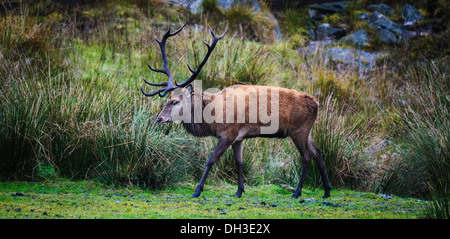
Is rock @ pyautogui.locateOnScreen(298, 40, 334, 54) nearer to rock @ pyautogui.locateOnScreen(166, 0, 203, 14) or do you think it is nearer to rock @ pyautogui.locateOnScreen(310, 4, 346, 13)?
rock @ pyautogui.locateOnScreen(310, 4, 346, 13)

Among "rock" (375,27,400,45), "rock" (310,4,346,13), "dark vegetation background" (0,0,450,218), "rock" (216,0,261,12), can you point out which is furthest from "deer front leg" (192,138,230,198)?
"rock" (310,4,346,13)

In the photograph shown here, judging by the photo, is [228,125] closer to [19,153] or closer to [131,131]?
[131,131]

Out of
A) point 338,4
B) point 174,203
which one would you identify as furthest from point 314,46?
point 174,203

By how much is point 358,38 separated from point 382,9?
3.02 metres

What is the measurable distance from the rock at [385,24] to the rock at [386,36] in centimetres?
27

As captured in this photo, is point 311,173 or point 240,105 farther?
point 311,173

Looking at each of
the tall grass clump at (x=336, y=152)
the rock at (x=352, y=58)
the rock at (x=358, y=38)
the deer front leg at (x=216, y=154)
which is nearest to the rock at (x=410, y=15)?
the rock at (x=358, y=38)

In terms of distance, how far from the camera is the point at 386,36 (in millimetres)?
16438

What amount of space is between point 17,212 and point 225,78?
595 cm

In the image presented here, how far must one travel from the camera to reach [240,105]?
6977 millimetres

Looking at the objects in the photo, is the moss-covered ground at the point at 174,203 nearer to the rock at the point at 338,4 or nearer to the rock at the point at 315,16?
the rock at the point at 315,16

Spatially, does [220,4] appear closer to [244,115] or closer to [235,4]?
[235,4]

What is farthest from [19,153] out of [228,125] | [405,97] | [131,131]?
[405,97]

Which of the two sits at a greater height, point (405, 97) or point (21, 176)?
point (405, 97)
